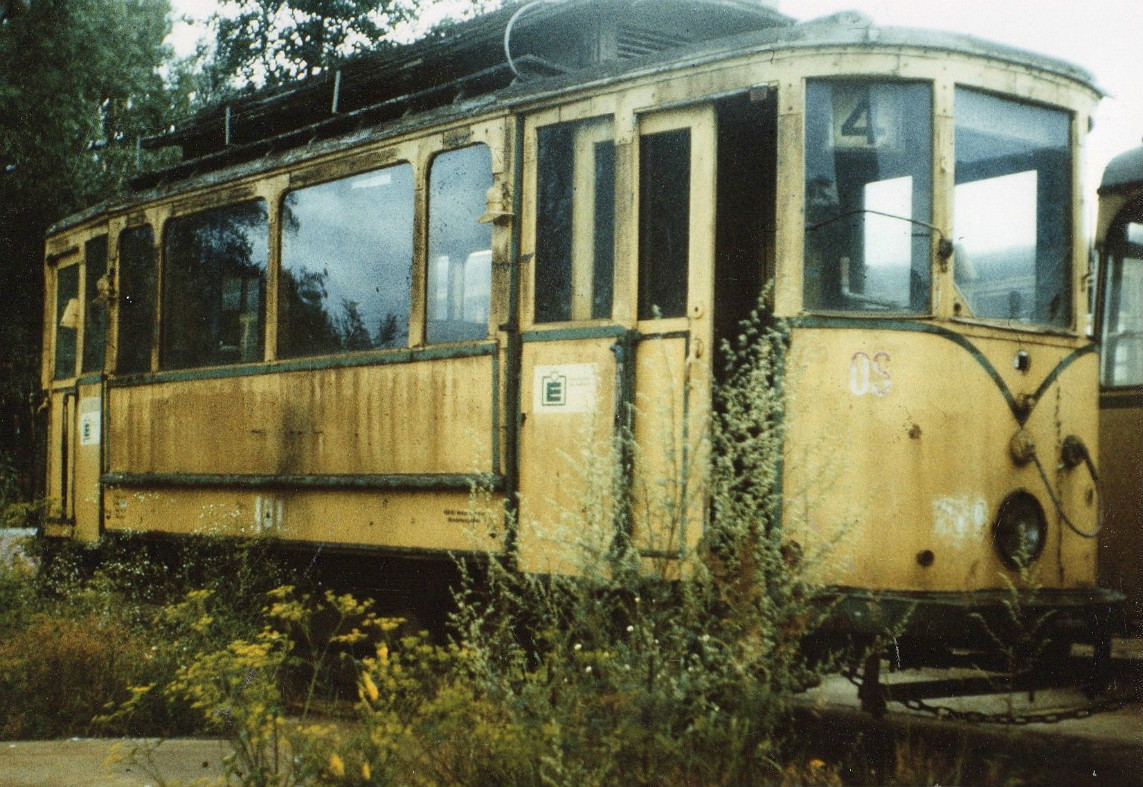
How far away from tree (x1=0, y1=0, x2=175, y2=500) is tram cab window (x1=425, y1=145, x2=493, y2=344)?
14.7 m

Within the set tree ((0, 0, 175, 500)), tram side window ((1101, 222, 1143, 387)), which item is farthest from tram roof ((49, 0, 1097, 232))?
tree ((0, 0, 175, 500))

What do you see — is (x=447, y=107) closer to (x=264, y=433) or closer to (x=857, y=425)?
(x=264, y=433)

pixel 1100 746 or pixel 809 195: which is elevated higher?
pixel 809 195

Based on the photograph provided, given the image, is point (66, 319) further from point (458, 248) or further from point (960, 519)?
point (960, 519)

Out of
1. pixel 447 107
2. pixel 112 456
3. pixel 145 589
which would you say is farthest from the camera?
pixel 112 456

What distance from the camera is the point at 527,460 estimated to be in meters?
6.37

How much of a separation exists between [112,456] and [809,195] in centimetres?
602

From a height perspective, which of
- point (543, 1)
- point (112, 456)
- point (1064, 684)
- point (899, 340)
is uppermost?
point (543, 1)

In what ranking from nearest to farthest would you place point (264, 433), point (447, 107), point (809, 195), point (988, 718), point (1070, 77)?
point (988, 718) < point (809, 195) < point (1070, 77) < point (447, 107) < point (264, 433)

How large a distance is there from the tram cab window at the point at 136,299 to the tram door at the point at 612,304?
157 inches

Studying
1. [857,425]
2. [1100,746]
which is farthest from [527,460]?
[1100,746]

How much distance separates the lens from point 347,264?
7.70m

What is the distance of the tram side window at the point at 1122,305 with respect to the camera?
8672mm

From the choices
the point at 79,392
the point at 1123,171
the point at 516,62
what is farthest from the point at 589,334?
the point at 79,392
